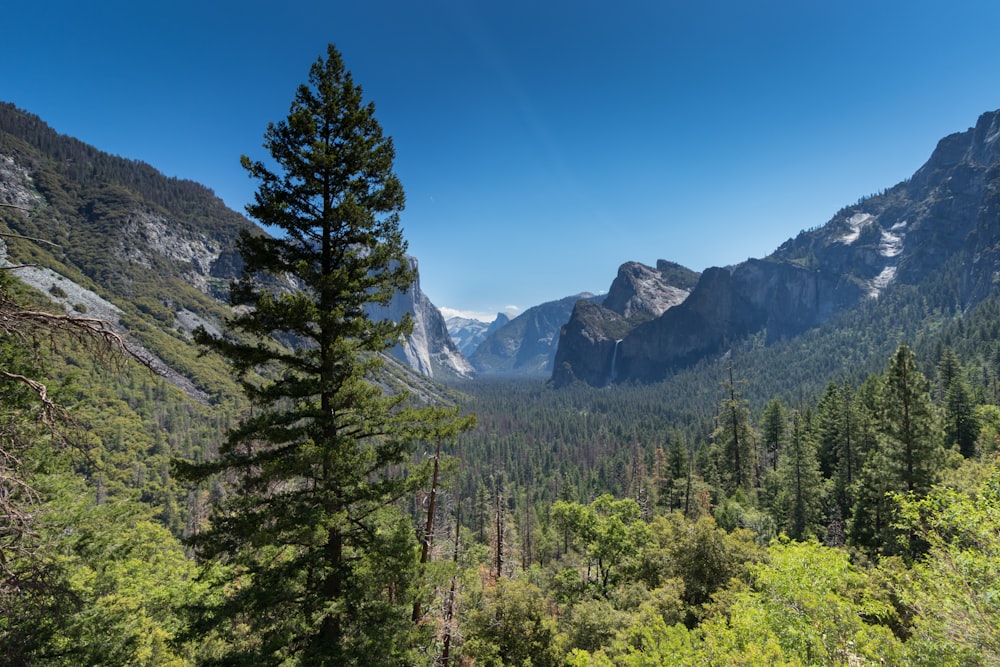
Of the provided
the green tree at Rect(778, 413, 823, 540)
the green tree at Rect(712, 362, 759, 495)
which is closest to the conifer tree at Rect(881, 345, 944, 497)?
the green tree at Rect(778, 413, 823, 540)

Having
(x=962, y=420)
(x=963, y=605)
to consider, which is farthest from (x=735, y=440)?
(x=963, y=605)

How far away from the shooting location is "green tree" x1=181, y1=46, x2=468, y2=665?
8.95 meters

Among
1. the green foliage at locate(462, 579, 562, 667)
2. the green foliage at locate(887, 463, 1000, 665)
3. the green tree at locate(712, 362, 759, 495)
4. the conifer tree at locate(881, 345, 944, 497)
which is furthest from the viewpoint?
the green tree at locate(712, 362, 759, 495)

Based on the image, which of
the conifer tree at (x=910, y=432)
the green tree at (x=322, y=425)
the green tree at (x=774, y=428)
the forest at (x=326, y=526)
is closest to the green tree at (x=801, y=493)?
the conifer tree at (x=910, y=432)

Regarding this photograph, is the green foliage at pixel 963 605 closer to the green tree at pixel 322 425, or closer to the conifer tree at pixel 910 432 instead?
the green tree at pixel 322 425

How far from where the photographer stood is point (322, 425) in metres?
9.64

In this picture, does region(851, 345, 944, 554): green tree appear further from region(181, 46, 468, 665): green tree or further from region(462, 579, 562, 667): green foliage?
region(181, 46, 468, 665): green tree

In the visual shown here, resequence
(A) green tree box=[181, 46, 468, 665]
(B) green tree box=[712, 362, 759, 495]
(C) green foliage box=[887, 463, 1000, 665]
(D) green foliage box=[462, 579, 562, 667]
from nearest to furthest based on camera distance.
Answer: (C) green foliage box=[887, 463, 1000, 665] < (A) green tree box=[181, 46, 468, 665] < (D) green foliage box=[462, 579, 562, 667] < (B) green tree box=[712, 362, 759, 495]

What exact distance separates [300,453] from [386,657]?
4.82 metres

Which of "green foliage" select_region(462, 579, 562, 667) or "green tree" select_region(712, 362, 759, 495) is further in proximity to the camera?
"green tree" select_region(712, 362, 759, 495)

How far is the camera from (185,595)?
48.9 ft

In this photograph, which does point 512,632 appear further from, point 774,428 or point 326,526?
point 774,428

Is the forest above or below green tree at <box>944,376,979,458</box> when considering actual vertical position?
above

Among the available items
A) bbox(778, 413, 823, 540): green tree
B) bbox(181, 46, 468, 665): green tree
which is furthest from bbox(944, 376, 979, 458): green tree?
bbox(181, 46, 468, 665): green tree
